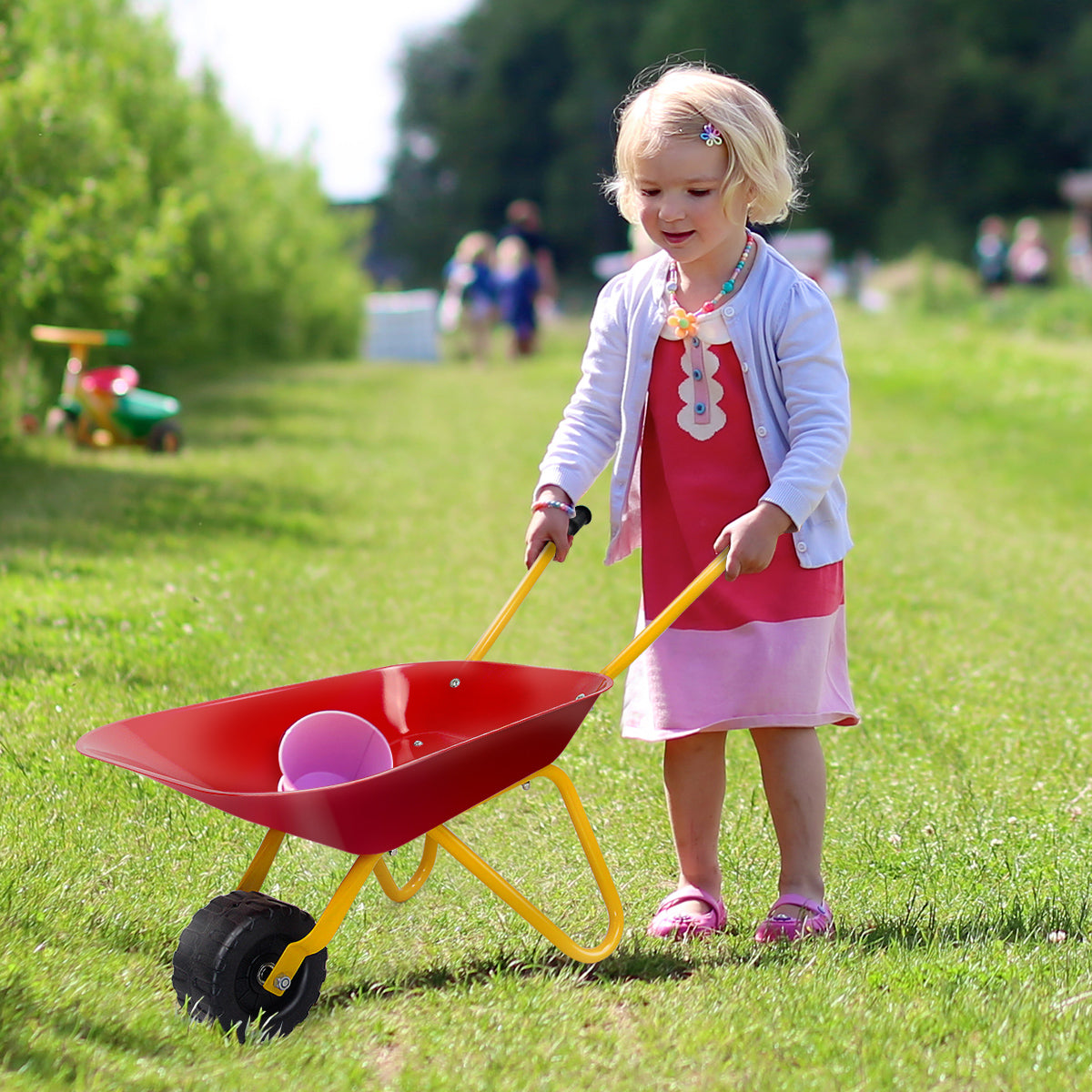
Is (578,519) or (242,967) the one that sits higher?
(578,519)

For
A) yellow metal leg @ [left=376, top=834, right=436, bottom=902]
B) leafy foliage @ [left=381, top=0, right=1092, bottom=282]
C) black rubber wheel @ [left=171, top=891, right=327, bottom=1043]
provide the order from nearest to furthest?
black rubber wheel @ [left=171, top=891, right=327, bottom=1043] < yellow metal leg @ [left=376, top=834, right=436, bottom=902] < leafy foliage @ [left=381, top=0, right=1092, bottom=282]

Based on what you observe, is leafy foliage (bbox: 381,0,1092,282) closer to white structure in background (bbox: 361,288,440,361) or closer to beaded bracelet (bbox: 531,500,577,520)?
white structure in background (bbox: 361,288,440,361)

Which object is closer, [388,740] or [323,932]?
[323,932]

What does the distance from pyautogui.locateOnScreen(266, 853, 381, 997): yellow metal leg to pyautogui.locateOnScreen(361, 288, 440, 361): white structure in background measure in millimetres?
25990

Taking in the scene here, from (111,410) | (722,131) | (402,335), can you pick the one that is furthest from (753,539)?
(402,335)

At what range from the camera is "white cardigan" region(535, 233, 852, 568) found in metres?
3.22

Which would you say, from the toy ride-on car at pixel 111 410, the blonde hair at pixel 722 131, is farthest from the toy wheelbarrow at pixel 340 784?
the toy ride-on car at pixel 111 410

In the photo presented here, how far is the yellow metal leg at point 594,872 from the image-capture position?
9.69ft

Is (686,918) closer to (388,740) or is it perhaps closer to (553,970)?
(553,970)

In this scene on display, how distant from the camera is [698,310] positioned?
3.35m

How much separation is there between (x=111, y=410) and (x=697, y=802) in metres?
8.21

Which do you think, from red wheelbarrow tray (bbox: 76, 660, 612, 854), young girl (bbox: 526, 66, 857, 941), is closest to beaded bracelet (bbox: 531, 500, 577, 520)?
young girl (bbox: 526, 66, 857, 941)

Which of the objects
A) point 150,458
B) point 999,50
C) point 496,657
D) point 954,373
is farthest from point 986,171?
point 496,657

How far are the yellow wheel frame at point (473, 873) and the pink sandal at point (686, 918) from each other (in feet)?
1.11
